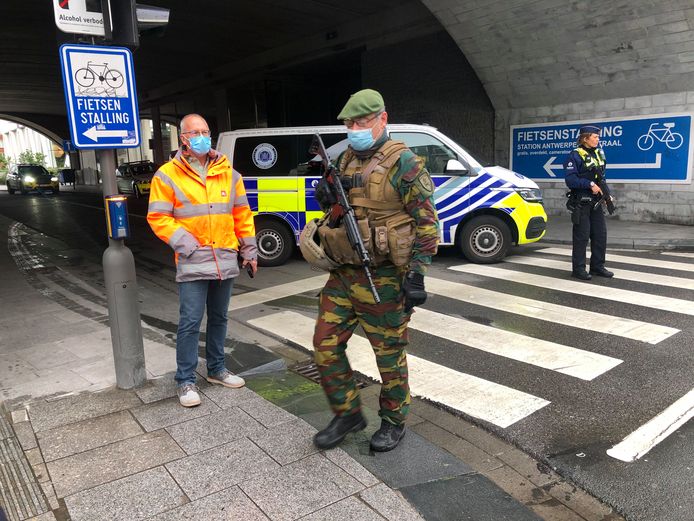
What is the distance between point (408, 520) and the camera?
246cm

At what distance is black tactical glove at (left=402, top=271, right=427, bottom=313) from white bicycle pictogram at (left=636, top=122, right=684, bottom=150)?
34.7ft

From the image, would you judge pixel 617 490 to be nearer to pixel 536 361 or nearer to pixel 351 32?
pixel 536 361

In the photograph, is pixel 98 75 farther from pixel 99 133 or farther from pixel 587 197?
pixel 587 197

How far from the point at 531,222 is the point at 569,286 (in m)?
1.76

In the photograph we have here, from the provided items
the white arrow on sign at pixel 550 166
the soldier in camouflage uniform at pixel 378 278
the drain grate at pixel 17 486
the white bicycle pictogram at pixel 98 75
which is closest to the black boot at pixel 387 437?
the soldier in camouflage uniform at pixel 378 278

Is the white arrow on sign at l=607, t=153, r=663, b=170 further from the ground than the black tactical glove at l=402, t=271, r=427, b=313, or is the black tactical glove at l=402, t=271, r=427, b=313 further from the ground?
the white arrow on sign at l=607, t=153, r=663, b=170

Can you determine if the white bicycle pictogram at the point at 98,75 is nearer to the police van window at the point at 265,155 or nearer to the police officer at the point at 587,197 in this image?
the police van window at the point at 265,155

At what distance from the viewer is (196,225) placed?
11.7ft

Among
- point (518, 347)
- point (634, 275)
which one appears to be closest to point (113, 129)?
point (518, 347)

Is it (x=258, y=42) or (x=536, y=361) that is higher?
(x=258, y=42)

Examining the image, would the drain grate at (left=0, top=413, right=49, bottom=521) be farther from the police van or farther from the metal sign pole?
the police van

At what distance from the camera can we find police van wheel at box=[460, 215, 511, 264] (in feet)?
27.1

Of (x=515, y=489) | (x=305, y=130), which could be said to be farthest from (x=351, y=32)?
(x=515, y=489)

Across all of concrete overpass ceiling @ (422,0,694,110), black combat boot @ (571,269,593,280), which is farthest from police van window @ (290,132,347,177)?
concrete overpass ceiling @ (422,0,694,110)
